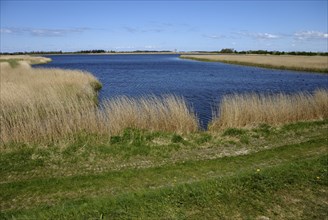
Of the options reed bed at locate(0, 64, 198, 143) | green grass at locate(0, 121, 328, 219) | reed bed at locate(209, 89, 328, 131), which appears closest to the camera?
green grass at locate(0, 121, 328, 219)

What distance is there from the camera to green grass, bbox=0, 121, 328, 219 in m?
5.34

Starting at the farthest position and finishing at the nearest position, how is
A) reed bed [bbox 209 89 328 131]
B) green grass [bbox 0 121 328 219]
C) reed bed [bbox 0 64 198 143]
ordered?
reed bed [bbox 209 89 328 131] < reed bed [bbox 0 64 198 143] < green grass [bbox 0 121 328 219]

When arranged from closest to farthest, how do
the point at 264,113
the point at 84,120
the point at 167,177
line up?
the point at 167,177, the point at 84,120, the point at 264,113

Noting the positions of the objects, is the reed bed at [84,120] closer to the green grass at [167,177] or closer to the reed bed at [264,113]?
the green grass at [167,177]

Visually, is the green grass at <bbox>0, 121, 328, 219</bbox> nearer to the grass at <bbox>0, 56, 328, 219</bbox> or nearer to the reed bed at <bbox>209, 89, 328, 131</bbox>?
the grass at <bbox>0, 56, 328, 219</bbox>

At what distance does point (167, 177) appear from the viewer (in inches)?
279

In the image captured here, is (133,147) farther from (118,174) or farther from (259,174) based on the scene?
(259,174)

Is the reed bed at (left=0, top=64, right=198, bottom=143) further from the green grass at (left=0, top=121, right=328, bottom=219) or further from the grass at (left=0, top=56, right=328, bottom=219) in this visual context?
the green grass at (left=0, top=121, right=328, bottom=219)

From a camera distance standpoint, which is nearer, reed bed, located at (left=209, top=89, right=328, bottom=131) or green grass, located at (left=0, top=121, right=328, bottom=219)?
green grass, located at (left=0, top=121, right=328, bottom=219)

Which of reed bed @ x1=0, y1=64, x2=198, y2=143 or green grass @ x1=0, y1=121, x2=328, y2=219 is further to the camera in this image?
reed bed @ x1=0, y1=64, x2=198, y2=143

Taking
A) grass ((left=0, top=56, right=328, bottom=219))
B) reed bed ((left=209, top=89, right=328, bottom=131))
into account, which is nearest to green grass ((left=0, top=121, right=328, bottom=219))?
grass ((left=0, top=56, right=328, bottom=219))

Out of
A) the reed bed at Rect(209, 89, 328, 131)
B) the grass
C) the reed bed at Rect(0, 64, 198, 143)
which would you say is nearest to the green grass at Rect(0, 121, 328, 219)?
the grass

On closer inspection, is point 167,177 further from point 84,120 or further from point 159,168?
point 84,120

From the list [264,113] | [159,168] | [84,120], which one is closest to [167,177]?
[159,168]
